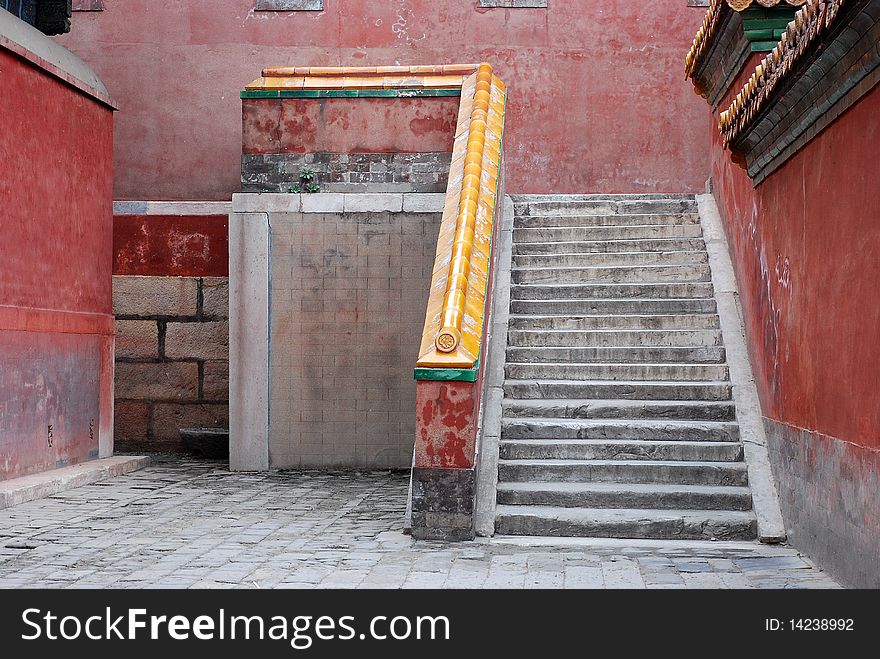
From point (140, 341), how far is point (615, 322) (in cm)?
564

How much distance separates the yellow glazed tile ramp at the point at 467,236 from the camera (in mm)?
7016

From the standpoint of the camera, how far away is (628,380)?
8.35 meters

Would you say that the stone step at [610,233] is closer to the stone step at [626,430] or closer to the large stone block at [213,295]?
the stone step at [626,430]

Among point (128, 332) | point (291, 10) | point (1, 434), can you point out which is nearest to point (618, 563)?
point (1, 434)

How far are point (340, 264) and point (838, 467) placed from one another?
5.69 meters

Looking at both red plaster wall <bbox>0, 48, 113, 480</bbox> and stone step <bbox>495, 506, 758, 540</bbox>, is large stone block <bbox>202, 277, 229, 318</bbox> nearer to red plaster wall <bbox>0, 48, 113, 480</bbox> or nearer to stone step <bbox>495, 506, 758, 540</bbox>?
red plaster wall <bbox>0, 48, 113, 480</bbox>

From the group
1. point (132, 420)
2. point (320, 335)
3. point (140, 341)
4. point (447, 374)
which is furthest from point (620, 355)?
point (132, 420)

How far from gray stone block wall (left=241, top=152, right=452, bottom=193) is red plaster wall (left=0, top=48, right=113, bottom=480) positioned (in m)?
1.45

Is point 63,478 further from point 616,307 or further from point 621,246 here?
point 621,246

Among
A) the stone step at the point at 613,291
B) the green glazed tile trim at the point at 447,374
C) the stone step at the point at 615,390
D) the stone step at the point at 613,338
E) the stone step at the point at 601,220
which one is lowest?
the stone step at the point at 615,390

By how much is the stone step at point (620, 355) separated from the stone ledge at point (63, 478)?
11.9 ft

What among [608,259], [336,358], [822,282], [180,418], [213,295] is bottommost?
[180,418]

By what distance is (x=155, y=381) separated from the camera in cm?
1234

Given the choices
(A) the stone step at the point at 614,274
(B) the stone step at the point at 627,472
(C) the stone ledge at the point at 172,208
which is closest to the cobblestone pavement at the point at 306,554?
(B) the stone step at the point at 627,472
